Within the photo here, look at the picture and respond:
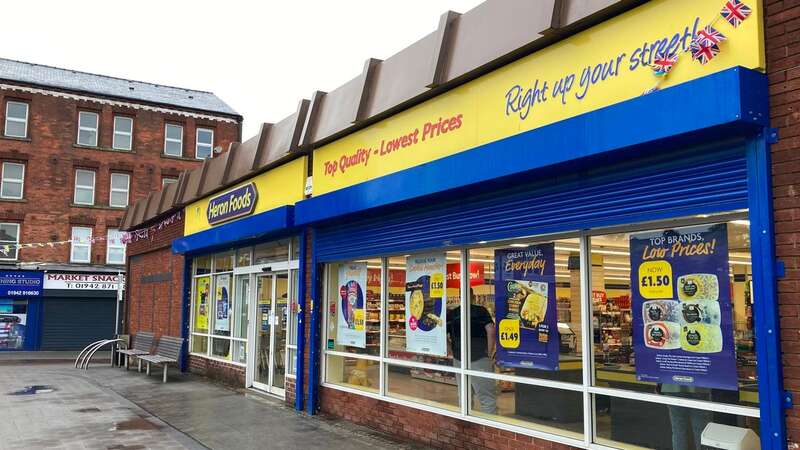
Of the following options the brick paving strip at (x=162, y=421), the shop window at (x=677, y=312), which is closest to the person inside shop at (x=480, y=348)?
the brick paving strip at (x=162, y=421)

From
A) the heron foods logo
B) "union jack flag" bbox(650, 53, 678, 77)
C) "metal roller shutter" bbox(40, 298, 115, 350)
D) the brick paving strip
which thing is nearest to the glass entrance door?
the brick paving strip

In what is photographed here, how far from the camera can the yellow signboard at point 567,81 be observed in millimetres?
4699

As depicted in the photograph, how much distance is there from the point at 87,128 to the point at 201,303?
16978 millimetres

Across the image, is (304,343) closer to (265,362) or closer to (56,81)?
(265,362)

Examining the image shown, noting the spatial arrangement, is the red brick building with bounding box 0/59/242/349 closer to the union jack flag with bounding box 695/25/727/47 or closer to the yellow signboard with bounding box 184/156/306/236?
the yellow signboard with bounding box 184/156/306/236

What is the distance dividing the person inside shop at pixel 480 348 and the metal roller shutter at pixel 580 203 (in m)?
0.85

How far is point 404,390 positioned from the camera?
8.23 meters

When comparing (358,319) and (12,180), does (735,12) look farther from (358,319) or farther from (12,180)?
(12,180)

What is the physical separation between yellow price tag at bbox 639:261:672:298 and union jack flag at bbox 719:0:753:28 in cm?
191

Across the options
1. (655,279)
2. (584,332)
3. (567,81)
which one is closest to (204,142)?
(567,81)

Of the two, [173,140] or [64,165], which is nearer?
[64,165]

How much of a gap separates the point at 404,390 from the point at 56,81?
2686cm

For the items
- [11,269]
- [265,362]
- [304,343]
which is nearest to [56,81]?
[11,269]

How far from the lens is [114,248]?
94.0 feet
